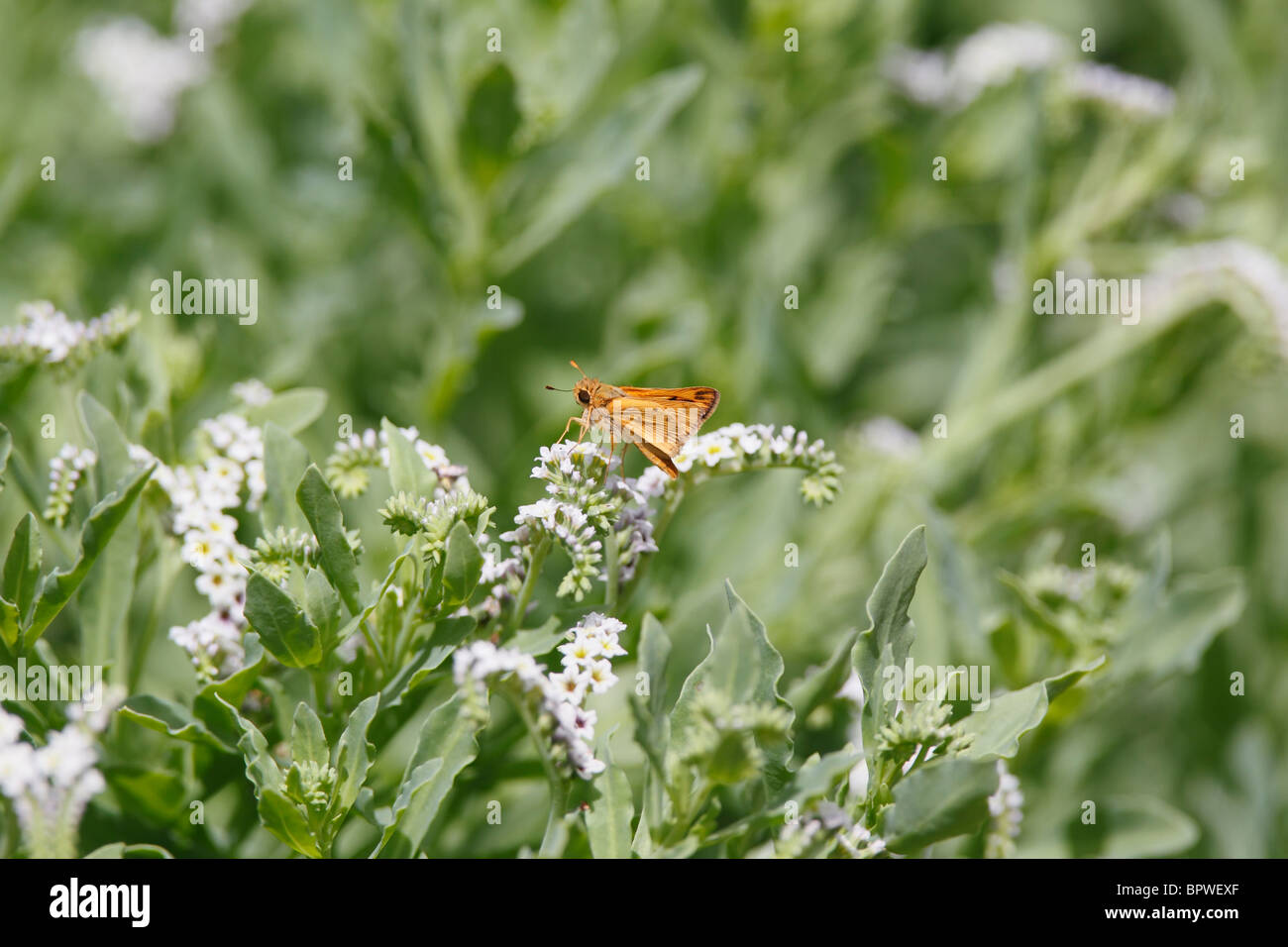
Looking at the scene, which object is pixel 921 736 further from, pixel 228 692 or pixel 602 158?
pixel 602 158

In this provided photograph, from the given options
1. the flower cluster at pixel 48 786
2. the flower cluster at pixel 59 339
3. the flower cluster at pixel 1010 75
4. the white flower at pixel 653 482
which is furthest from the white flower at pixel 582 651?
the flower cluster at pixel 1010 75

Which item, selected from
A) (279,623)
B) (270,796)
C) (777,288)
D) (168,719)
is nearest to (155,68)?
(777,288)

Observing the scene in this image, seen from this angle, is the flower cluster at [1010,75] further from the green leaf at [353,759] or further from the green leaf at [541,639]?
the green leaf at [353,759]

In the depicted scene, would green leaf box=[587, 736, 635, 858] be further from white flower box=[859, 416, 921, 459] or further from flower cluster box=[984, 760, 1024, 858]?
white flower box=[859, 416, 921, 459]
